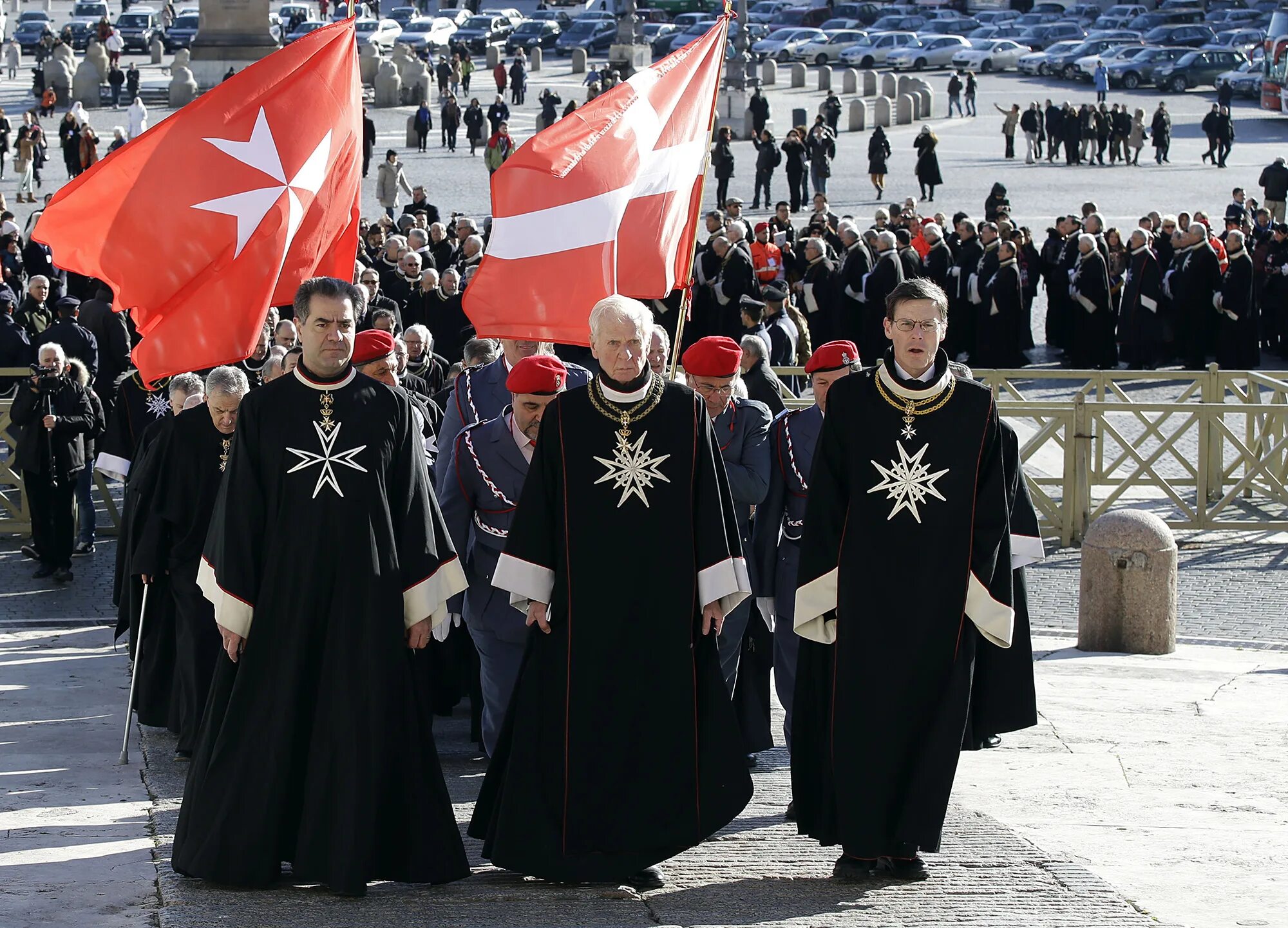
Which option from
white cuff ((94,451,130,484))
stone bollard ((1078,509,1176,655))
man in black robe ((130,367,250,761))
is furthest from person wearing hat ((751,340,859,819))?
white cuff ((94,451,130,484))

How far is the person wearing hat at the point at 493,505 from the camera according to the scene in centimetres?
670

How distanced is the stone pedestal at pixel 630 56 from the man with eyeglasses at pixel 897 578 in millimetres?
49641

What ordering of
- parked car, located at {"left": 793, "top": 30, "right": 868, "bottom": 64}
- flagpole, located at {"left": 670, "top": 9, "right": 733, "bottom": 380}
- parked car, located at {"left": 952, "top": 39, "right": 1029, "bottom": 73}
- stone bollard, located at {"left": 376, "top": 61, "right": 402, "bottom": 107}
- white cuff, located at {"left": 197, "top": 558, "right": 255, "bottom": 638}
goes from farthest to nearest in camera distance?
parked car, located at {"left": 793, "top": 30, "right": 868, "bottom": 64} < parked car, located at {"left": 952, "top": 39, "right": 1029, "bottom": 73} < stone bollard, located at {"left": 376, "top": 61, "right": 402, "bottom": 107} < flagpole, located at {"left": 670, "top": 9, "right": 733, "bottom": 380} < white cuff, located at {"left": 197, "top": 558, "right": 255, "bottom": 638}

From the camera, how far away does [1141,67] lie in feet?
178

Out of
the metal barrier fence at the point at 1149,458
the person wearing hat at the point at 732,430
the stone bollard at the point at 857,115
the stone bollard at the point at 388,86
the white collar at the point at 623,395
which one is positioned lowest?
the metal barrier fence at the point at 1149,458

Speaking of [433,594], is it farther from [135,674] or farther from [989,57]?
[989,57]

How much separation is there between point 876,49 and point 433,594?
5521cm

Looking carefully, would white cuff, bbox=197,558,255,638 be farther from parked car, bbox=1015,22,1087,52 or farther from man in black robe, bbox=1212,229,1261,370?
parked car, bbox=1015,22,1087,52

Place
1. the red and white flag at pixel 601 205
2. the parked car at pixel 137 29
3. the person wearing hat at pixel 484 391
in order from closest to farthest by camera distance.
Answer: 1. the person wearing hat at pixel 484 391
2. the red and white flag at pixel 601 205
3. the parked car at pixel 137 29

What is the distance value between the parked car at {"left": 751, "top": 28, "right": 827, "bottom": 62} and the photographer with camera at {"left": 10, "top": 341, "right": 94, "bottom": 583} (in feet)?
163

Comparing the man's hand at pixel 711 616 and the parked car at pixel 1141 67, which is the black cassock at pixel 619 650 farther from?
the parked car at pixel 1141 67

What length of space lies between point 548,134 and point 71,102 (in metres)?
40.3

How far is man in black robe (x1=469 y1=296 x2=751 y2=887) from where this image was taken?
18.5ft

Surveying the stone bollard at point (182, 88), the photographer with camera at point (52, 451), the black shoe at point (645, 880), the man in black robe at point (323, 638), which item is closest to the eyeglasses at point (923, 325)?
the man in black robe at point (323, 638)
